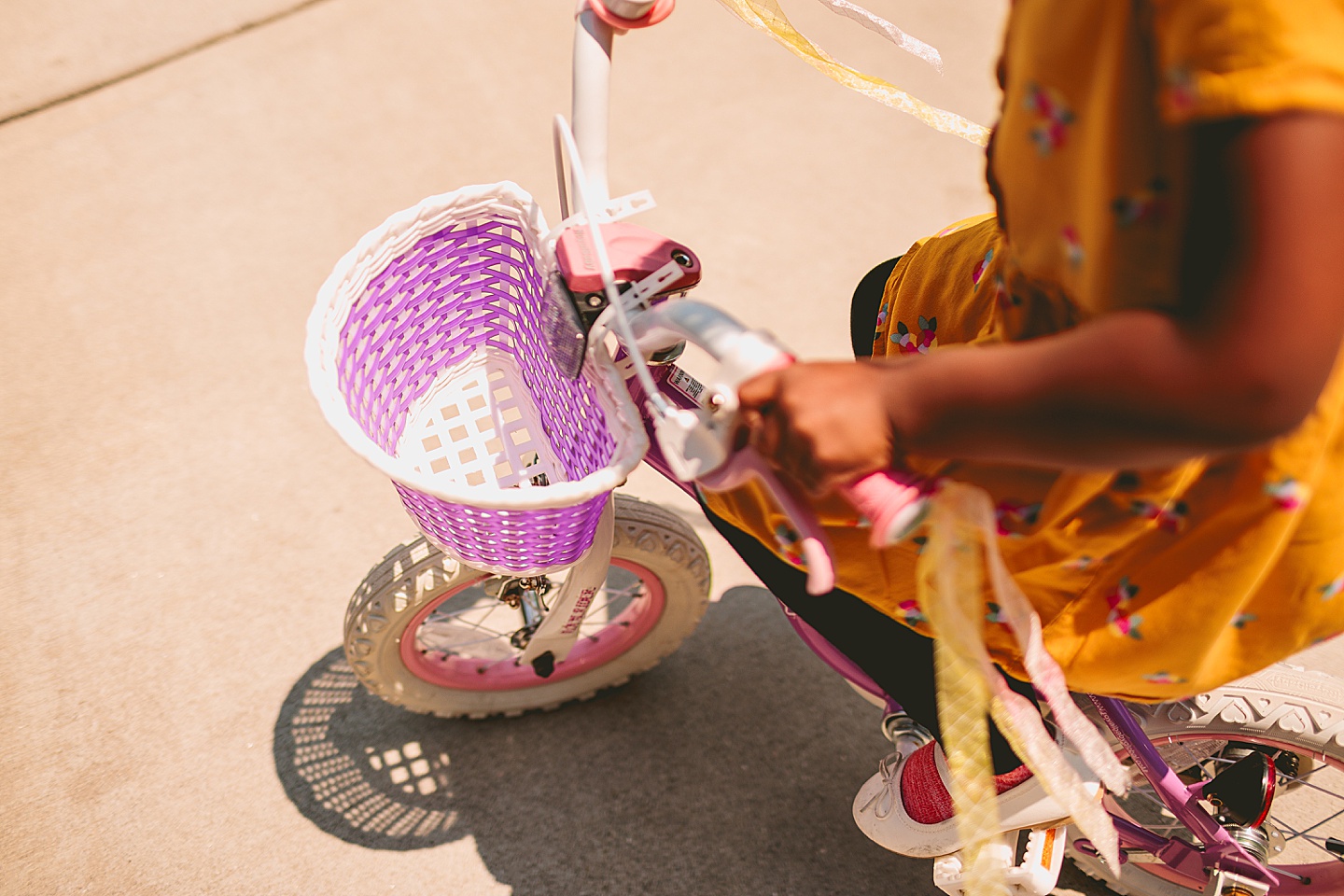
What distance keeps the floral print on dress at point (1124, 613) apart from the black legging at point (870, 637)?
0.59 feet

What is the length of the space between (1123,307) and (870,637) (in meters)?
0.50

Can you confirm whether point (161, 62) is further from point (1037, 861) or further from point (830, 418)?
point (1037, 861)

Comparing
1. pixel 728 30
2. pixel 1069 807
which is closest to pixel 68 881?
pixel 1069 807

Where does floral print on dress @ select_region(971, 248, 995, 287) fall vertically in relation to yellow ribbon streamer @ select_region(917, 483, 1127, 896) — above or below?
above

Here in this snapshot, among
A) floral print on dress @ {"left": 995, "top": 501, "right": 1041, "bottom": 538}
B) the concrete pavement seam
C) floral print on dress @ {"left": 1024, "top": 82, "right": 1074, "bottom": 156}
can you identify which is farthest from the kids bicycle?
the concrete pavement seam

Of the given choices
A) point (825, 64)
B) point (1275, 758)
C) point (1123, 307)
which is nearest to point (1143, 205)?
point (1123, 307)

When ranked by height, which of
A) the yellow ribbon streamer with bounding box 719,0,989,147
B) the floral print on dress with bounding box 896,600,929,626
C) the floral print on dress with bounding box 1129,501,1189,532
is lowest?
the floral print on dress with bounding box 896,600,929,626

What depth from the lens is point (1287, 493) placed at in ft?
2.17

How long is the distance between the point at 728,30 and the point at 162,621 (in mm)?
2172

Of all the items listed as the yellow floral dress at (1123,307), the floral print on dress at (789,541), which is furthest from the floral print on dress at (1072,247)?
the floral print on dress at (789,541)

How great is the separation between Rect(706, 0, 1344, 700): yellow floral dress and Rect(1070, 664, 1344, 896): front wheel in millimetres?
320

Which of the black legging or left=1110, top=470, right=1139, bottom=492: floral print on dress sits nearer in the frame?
left=1110, top=470, right=1139, bottom=492: floral print on dress

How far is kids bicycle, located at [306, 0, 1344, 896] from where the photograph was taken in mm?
833

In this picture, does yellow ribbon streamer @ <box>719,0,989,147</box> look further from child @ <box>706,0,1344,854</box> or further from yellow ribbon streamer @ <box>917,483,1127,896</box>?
yellow ribbon streamer @ <box>917,483,1127,896</box>
